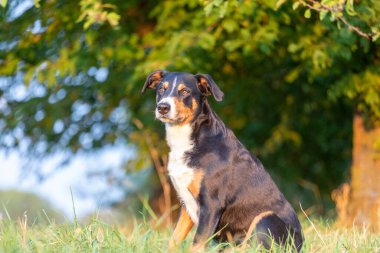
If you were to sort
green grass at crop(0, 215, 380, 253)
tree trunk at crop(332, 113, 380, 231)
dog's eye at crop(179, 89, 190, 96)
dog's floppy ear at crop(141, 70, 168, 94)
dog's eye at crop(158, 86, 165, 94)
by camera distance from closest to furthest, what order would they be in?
green grass at crop(0, 215, 380, 253), dog's eye at crop(179, 89, 190, 96), dog's eye at crop(158, 86, 165, 94), dog's floppy ear at crop(141, 70, 168, 94), tree trunk at crop(332, 113, 380, 231)

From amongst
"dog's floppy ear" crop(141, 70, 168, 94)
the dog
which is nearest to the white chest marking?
the dog

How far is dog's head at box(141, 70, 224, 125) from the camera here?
5.51 metres

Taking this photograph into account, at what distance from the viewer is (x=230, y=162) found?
5.36 m

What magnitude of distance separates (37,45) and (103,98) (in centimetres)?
209

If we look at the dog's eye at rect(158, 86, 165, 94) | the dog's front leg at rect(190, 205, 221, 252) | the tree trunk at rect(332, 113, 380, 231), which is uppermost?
the dog's eye at rect(158, 86, 165, 94)

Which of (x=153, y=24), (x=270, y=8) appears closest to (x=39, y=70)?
(x=153, y=24)

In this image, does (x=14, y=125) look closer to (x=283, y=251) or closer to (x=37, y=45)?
(x=37, y=45)

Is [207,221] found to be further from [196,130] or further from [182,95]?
[182,95]

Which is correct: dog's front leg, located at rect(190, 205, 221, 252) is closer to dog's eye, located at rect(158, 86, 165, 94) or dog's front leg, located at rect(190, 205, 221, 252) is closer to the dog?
the dog

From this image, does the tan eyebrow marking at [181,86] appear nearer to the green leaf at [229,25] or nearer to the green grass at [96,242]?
the green grass at [96,242]

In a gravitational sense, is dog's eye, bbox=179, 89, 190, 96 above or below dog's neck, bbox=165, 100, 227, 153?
above

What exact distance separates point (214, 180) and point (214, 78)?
507 cm

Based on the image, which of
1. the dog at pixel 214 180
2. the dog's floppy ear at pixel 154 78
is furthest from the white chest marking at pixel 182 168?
the dog's floppy ear at pixel 154 78

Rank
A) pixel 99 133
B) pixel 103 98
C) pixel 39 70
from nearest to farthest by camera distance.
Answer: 1. pixel 39 70
2. pixel 103 98
3. pixel 99 133
